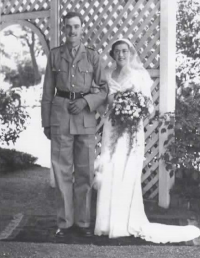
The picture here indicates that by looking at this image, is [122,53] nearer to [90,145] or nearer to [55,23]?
[90,145]

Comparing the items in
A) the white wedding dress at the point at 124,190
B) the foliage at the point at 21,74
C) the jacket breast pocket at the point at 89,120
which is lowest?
the white wedding dress at the point at 124,190

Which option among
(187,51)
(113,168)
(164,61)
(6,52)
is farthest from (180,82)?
→ (6,52)

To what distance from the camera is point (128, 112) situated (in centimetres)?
467

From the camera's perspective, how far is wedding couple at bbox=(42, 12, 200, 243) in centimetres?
468

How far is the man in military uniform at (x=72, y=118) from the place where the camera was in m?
A: 4.68

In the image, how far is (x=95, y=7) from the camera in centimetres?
640

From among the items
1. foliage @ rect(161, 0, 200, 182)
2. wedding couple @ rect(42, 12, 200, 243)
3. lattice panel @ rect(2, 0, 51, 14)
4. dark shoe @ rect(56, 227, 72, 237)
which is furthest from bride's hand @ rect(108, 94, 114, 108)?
lattice panel @ rect(2, 0, 51, 14)

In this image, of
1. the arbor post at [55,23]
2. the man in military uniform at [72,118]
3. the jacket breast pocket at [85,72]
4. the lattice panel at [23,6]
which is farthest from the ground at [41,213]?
the lattice panel at [23,6]

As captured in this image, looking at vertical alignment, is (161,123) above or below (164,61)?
below

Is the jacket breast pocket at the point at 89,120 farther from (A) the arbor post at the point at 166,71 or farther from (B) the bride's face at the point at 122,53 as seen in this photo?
(A) the arbor post at the point at 166,71

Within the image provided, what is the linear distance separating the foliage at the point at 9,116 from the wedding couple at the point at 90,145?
356 cm

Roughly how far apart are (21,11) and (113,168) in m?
3.32

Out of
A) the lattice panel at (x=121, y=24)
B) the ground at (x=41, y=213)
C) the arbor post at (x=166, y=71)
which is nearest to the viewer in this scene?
the ground at (x=41, y=213)

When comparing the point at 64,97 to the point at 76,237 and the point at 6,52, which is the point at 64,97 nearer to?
the point at 76,237
